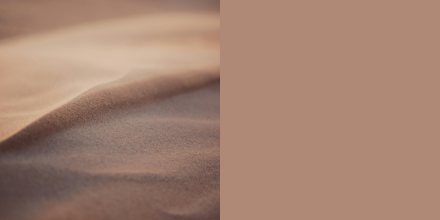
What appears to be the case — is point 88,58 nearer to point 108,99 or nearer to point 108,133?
point 108,99

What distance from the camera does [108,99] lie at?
88 centimetres

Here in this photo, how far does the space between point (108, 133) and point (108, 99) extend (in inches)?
6.1

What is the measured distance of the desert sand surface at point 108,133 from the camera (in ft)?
1.94

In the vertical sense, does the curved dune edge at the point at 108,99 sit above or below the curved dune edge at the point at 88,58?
below

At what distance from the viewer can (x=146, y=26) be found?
2016 mm

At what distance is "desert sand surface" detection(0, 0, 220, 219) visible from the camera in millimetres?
590

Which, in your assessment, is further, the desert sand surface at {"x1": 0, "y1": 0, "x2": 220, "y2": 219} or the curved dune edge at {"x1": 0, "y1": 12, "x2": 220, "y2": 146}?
the curved dune edge at {"x1": 0, "y1": 12, "x2": 220, "y2": 146}

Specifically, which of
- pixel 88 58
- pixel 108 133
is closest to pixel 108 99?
pixel 108 133

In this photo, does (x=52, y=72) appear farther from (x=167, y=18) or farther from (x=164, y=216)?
(x=167, y=18)

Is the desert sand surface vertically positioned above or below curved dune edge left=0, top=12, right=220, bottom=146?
below

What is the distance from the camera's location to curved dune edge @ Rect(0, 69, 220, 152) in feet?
2.26

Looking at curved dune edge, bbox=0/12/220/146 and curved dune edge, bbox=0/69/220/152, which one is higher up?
curved dune edge, bbox=0/12/220/146

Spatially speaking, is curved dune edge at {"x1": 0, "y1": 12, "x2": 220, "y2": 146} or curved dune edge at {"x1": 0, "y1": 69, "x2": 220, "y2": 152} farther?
curved dune edge at {"x1": 0, "y1": 12, "x2": 220, "y2": 146}

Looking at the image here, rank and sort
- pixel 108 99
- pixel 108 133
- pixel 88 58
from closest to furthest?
pixel 108 133
pixel 108 99
pixel 88 58
